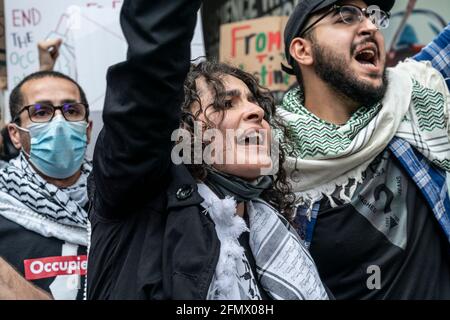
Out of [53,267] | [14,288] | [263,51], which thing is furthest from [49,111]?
[263,51]

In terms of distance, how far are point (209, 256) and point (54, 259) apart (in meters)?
1.25

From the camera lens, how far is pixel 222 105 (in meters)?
1.93

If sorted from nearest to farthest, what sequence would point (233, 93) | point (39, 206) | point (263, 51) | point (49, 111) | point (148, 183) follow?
point (148, 183) < point (233, 93) < point (39, 206) < point (49, 111) < point (263, 51)

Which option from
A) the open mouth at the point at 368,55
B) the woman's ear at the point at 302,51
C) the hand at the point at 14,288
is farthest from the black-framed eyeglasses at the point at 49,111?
the open mouth at the point at 368,55

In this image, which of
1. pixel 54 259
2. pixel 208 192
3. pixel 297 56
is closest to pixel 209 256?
pixel 208 192

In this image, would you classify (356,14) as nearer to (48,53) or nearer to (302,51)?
(302,51)

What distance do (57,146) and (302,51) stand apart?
1078 millimetres

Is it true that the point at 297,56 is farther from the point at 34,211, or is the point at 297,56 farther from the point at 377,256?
the point at 34,211

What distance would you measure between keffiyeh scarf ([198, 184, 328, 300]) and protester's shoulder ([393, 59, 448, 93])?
4.02 ft

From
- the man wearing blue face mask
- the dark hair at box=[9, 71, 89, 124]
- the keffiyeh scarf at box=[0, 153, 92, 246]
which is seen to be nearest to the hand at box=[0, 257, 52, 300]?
the man wearing blue face mask

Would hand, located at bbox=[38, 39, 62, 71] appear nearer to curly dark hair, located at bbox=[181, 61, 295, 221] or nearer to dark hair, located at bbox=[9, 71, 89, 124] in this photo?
dark hair, located at bbox=[9, 71, 89, 124]

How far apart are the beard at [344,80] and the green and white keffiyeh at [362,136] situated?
0.04m

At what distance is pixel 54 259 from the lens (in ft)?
8.97

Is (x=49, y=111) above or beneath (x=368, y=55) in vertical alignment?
beneath
